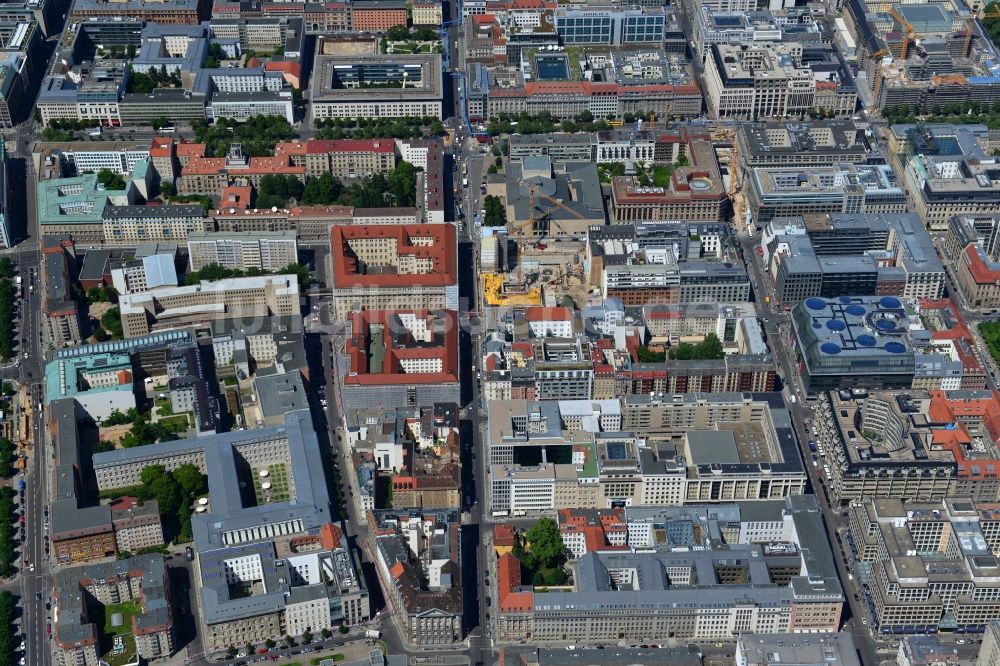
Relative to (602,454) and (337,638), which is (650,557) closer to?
(602,454)

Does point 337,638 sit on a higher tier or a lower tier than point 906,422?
lower

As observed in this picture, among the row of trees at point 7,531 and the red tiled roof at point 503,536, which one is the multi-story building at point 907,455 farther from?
the row of trees at point 7,531

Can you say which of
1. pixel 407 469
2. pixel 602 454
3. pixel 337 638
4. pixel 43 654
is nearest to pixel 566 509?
pixel 602 454

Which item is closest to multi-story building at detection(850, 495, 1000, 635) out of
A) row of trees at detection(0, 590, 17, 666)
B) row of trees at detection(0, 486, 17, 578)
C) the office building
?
the office building

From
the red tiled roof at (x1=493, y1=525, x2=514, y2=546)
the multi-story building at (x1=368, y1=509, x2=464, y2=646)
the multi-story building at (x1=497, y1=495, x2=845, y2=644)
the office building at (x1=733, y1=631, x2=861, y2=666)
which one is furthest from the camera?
the red tiled roof at (x1=493, y1=525, x2=514, y2=546)

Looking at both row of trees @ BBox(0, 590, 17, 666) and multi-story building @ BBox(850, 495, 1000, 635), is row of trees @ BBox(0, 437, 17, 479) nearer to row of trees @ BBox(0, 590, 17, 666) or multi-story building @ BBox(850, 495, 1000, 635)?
row of trees @ BBox(0, 590, 17, 666)

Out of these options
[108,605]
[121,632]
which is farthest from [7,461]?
[121,632]

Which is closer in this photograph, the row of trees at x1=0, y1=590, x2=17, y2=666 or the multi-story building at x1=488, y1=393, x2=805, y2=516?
the row of trees at x1=0, y1=590, x2=17, y2=666
